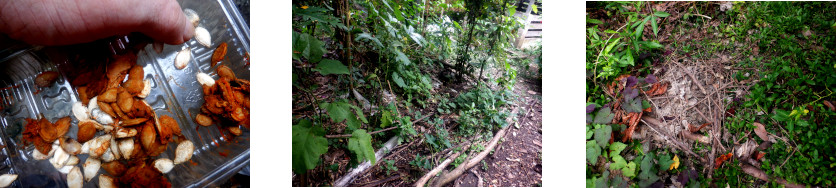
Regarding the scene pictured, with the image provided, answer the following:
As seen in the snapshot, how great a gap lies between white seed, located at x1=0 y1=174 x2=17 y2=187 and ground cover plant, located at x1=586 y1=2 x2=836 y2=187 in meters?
1.33

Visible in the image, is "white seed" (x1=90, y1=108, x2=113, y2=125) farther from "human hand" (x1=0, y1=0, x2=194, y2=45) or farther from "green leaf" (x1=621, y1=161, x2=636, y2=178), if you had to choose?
"green leaf" (x1=621, y1=161, x2=636, y2=178)

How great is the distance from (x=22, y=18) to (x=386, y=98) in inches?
28.0

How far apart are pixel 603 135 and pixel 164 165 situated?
3.55 ft

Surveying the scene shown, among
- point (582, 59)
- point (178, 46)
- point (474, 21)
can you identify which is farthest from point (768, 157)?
point (178, 46)

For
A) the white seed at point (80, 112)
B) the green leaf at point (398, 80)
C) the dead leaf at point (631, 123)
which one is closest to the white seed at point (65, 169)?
the white seed at point (80, 112)

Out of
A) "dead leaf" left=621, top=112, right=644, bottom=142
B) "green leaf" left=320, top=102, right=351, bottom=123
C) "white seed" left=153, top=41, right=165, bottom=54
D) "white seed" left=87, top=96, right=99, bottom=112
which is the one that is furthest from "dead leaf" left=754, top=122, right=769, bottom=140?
"white seed" left=87, top=96, right=99, bottom=112

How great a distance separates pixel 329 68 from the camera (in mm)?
579

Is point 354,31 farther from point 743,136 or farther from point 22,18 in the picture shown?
point 743,136

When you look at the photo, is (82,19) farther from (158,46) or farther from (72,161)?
(72,161)

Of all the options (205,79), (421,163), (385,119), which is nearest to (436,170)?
(421,163)

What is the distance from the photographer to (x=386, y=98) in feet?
2.43

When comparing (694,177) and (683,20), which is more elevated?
(683,20)

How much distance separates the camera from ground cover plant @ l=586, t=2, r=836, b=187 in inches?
29.4

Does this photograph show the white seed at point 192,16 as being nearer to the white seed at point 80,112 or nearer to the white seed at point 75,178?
the white seed at point 80,112
